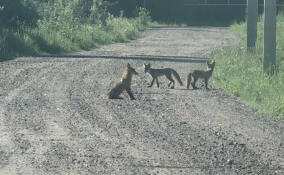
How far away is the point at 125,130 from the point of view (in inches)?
442

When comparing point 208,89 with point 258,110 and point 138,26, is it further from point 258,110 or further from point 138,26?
point 138,26

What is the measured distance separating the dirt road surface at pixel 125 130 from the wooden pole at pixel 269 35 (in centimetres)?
139

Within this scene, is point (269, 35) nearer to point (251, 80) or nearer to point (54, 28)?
point (251, 80)

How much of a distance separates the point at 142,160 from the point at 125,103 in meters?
5.01

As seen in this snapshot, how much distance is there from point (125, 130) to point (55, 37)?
16670 millimetres

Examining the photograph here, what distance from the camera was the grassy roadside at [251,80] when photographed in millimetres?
13612

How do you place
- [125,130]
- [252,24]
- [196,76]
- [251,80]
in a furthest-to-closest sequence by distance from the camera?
1. [252,24]
2. [196,76]
3. [251,80]
4. [125,130]

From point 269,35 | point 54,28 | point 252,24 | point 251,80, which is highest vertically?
point 269,35

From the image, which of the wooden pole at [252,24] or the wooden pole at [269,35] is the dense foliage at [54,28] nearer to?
the wooden pole at [252,24]

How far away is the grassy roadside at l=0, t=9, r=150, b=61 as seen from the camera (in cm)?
2495

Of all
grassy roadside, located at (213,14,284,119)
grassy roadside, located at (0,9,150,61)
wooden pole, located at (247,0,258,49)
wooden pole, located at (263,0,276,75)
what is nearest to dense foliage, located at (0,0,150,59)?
grassy roadside, located at (0,9,150,61)

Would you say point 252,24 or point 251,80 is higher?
point 252,24

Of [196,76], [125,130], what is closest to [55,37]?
[196,76]

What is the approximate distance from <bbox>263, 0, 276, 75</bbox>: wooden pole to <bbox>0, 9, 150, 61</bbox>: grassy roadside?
904 centimetres
